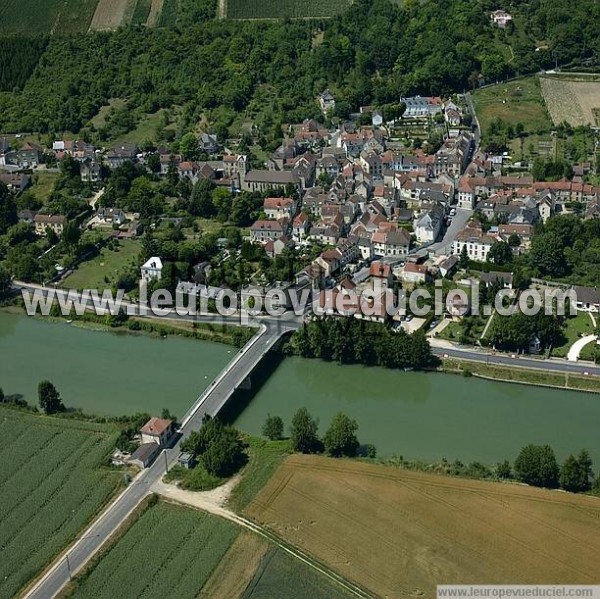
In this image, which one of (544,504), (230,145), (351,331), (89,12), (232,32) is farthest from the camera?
(89,12)

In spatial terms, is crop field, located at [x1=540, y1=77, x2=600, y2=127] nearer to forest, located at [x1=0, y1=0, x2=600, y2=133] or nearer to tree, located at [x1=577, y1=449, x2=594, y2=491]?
forest, located at [x1=0, y1=0, x2=600, y2=133]

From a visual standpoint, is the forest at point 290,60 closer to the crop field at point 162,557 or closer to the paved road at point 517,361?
the paved road at point 517,361

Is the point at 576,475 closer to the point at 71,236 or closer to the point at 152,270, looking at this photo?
the point at 152,270

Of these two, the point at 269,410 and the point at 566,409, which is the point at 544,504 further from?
the point at 269,410

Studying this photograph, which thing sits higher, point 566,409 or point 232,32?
point 232,32

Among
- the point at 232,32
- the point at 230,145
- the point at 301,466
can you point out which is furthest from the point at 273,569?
the point at 232,32

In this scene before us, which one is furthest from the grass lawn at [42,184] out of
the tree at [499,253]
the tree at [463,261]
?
the tree at [499,253]
